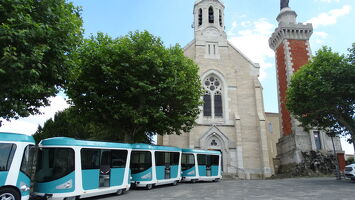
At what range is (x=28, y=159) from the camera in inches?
388

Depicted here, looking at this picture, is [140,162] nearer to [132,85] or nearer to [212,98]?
[132,85]

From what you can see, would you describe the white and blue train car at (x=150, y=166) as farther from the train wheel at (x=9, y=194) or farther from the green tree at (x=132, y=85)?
the train wheel at (x=9, y=194)

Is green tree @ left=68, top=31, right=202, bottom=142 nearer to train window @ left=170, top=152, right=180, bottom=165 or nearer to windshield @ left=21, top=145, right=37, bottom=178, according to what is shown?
train window @ left=170, top=152, right=180, bottom=165

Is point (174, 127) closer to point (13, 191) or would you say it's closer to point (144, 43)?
point (144, 43)

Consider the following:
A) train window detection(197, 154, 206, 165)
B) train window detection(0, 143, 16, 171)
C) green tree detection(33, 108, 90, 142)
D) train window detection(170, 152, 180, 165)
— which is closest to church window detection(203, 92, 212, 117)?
train window detection(197, 154, 206, 165)

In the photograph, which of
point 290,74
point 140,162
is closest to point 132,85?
point 140,162

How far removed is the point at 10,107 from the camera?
10289mm

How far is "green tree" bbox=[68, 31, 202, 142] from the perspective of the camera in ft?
53.8

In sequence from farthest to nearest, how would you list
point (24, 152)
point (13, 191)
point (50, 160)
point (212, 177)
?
1. point (212, 177)
2. point (50, 160)
3. point (24, 152)
4. point (13, 191)

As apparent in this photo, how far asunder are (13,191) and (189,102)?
1187 cm

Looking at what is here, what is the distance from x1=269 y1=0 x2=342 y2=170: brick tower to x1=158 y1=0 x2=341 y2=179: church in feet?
3.11

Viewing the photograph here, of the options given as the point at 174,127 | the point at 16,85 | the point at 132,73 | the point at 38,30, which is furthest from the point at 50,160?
the point at 174,127

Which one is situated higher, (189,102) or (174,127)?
(189,102)

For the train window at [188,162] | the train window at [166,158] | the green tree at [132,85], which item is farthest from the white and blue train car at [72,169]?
the train window at [188,162]
